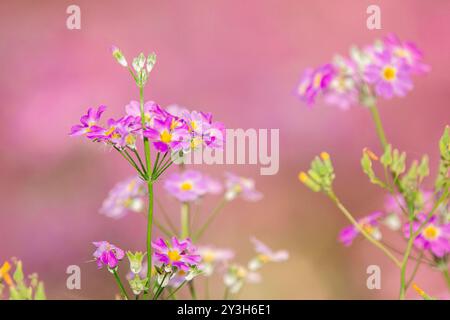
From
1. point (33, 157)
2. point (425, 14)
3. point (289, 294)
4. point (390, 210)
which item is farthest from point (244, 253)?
point (425, 14)

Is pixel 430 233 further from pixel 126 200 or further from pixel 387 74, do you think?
pixel 126 200

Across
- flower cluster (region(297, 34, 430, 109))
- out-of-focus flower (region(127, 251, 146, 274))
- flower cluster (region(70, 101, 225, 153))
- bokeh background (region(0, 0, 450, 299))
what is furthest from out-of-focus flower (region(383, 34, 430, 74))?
bokeh background (region(0, 0, 450, 299))

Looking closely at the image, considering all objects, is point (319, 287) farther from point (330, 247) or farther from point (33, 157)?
point (33, 157)

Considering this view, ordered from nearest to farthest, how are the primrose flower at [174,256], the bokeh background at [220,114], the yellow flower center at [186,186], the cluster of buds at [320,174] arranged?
1. the primrose flower at [174,256]
2. the cluster of buds at [320,174]
3. the yellow flower center at [186,186]
4. the bokeh background at [220,114]

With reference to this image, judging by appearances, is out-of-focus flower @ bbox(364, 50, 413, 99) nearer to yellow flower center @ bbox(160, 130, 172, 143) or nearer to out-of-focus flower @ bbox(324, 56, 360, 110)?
out-of-focus flower @ bbox(324, 56, 360, 110)

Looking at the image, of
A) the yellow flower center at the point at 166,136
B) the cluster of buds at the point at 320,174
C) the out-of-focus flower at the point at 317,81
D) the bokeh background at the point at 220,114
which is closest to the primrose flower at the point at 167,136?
the yellow flower center at the point at 166,136

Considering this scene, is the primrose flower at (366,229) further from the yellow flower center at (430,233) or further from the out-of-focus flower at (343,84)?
the out-of-focus flower at (343,84)
